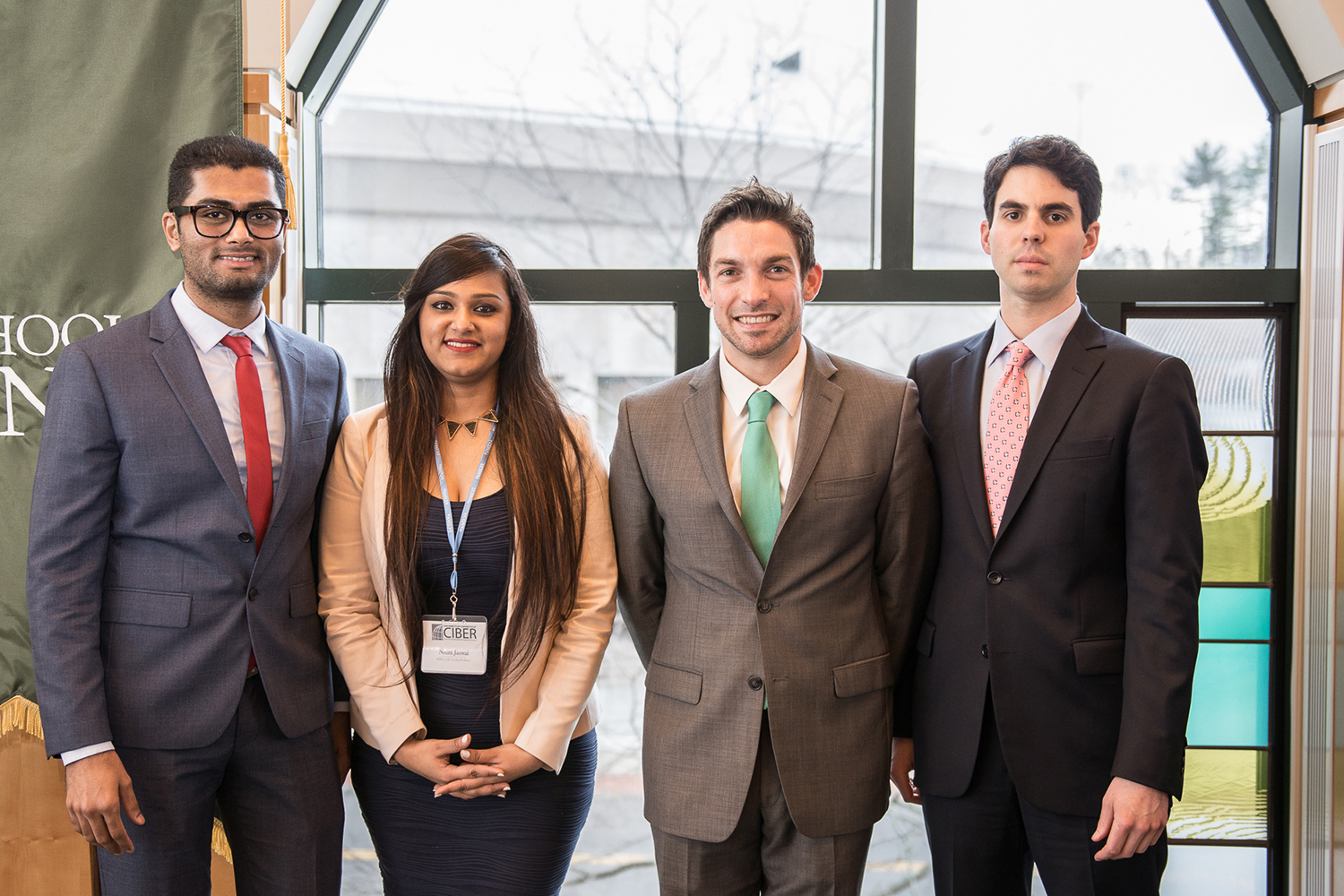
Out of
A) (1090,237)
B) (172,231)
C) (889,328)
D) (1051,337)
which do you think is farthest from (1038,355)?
(172,231)

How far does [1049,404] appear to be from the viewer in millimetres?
1806

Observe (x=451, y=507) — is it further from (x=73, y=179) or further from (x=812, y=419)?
(x=73, y=179)

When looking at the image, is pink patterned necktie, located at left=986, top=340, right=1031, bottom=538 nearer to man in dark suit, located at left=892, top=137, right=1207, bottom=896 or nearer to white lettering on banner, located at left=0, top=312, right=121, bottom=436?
man in dark suit, located at left=892, top=137, right=1207, bottom=896

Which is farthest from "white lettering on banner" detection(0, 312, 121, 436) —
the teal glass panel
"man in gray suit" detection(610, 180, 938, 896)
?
the teal glass panel

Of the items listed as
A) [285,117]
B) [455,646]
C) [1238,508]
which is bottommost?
[455,646]

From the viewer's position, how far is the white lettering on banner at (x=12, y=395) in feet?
7.55

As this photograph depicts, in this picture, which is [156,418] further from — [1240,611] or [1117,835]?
[1240,611]

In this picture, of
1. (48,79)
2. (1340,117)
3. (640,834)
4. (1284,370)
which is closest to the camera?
(48,79)

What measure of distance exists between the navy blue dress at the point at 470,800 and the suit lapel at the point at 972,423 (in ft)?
3.31

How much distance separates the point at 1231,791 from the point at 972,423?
1.96m

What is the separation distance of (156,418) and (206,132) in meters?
1.00

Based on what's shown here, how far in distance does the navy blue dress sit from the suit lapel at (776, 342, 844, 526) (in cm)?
64

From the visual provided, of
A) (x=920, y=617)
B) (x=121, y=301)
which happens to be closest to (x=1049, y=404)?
(x=920, y=617)

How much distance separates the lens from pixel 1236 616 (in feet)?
9.38
